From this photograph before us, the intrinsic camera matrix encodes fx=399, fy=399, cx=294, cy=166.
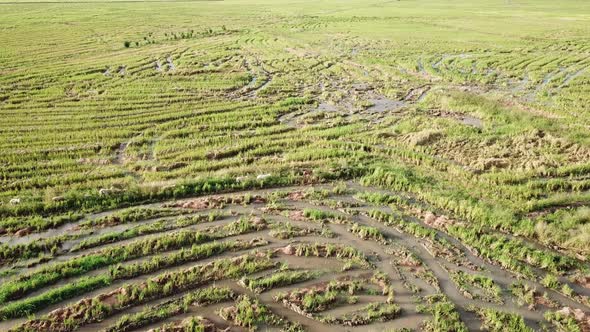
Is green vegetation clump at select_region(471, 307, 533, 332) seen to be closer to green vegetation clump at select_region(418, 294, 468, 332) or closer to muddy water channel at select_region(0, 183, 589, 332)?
muddy water channel at select_region(0, 183, 589, 332)

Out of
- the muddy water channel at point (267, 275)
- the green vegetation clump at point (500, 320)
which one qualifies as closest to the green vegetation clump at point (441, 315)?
the muddy water channel at point (267, 275)

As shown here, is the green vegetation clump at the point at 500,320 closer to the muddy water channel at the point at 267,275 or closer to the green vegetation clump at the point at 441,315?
the muddy water channel at the point at 267,275

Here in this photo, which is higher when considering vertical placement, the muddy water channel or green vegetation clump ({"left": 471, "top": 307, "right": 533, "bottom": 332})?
the muddy water channel

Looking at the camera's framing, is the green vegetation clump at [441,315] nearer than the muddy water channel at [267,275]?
Yes

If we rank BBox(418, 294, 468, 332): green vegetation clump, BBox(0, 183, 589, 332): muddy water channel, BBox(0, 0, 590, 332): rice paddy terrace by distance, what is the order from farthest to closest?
BBox(0, 0, 590, 332): rice paddy terrace, BBox(0, 183, 589, 332): muddy water channel, BBox(418, 294, 468, 332): green vegetation clump

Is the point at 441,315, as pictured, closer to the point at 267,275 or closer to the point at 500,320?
the point at 500,320

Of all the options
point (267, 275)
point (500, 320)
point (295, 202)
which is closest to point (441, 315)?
point (500, 320)

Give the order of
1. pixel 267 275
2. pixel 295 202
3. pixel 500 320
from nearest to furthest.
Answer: pixel 500 320
pixel 267 275
pixel 295 202

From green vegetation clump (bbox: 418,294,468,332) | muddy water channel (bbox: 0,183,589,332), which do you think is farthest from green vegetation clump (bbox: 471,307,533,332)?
green vegetation clump (bbox: 418,294,468,332)
